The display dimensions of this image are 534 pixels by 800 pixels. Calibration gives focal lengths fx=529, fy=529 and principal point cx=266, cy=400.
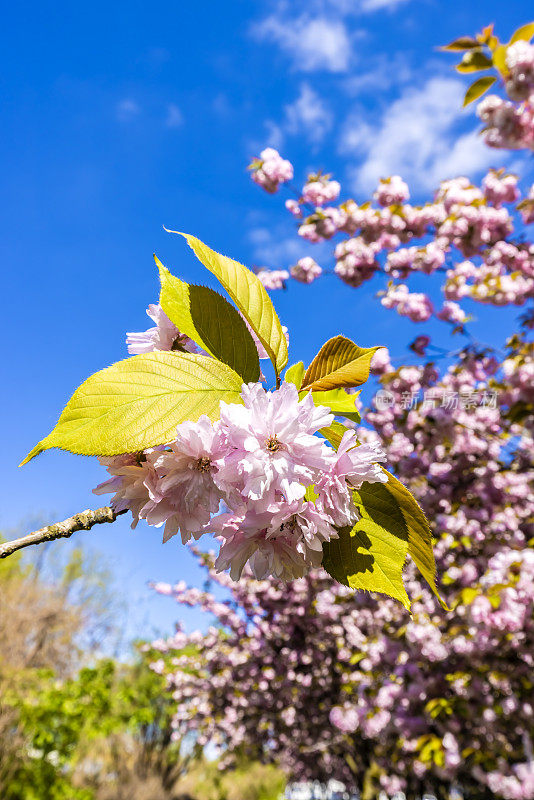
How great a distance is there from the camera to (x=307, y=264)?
24.3ft

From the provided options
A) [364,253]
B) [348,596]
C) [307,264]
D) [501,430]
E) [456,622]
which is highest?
[307,264]

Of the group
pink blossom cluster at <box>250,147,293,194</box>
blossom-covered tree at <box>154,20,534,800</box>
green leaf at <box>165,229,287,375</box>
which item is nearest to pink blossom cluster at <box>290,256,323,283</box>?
blossom-covered tree at <box>154,20,534,800</box>

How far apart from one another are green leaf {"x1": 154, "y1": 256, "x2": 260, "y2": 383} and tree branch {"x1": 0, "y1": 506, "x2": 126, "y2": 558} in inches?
11.6

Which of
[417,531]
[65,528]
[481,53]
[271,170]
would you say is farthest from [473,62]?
[271,170]

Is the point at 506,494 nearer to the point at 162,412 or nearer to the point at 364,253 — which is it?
the point at 364,253

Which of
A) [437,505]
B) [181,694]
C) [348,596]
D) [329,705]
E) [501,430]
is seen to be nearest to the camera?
[437,505]

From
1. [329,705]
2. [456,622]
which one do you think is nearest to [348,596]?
[456,622]

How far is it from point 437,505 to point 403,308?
2489 mm

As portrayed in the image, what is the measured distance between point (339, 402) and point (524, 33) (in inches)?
113

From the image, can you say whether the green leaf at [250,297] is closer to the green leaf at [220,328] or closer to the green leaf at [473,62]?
the green leaf at [220,328]

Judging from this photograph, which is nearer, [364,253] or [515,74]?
[515,74]

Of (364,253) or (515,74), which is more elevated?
(364,253)

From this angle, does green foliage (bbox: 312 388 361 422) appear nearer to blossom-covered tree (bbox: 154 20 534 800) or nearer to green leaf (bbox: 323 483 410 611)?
green leaf (bbox: 323 483 410 611)

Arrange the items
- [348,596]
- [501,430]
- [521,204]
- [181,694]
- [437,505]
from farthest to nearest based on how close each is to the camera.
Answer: [181,694]
[348,596]
[501,430]
[437,505]
[521,204]
